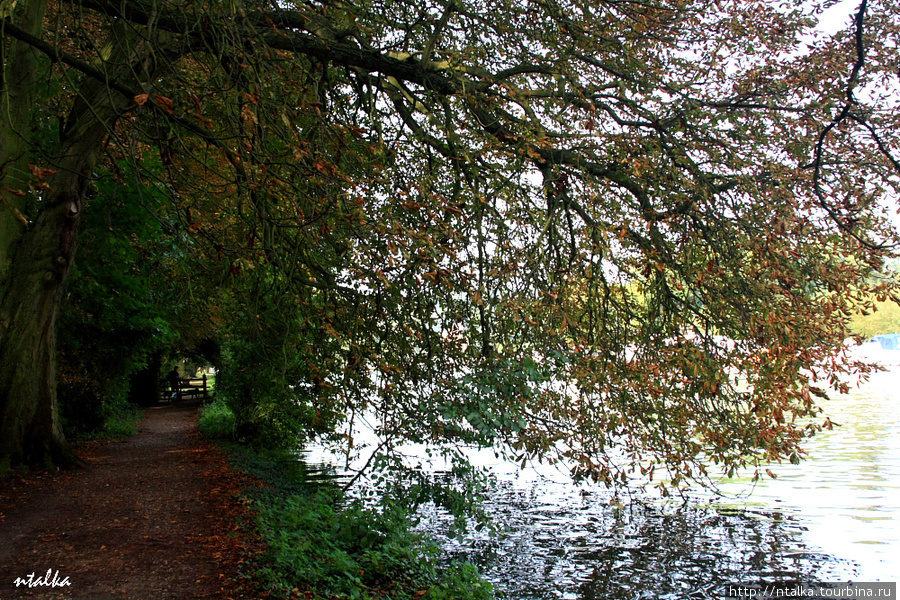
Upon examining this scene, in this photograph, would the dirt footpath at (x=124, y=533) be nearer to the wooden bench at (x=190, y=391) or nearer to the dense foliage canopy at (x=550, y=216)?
the dense foliage canopy at (x=550, y=216)

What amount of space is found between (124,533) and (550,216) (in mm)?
5706

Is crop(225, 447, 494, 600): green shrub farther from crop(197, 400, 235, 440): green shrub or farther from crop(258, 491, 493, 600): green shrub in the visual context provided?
crop(197, 400, 235, 440): green shrub

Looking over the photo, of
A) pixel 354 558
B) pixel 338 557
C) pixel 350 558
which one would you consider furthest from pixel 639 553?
pixel 338 557

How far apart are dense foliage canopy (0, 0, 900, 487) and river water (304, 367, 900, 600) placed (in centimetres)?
153

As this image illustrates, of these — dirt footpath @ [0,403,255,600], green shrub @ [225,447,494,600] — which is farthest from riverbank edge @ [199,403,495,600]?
dirt footpath @ [0,403,255,600]

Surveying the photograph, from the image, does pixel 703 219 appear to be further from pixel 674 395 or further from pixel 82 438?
pixel 82 438

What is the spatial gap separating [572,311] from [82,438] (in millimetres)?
12949

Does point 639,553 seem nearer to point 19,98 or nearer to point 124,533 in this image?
point 124,533

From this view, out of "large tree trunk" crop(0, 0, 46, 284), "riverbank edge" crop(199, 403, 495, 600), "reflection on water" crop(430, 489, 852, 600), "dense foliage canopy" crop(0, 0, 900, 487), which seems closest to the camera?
"riverbank edge" crop(199, 403, 495, 600)

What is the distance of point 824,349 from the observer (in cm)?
612

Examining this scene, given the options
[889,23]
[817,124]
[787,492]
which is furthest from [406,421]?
[787,492]

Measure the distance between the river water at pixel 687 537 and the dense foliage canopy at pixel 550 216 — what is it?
5.04 ft

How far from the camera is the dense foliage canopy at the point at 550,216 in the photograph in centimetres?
621

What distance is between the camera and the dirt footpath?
5.15 m
